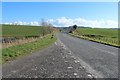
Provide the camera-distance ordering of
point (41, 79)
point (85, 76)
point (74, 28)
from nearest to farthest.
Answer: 1. point (41, 79)
2. point (85, 76)
3. point (74, 28)

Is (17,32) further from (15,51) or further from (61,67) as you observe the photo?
(61,67)

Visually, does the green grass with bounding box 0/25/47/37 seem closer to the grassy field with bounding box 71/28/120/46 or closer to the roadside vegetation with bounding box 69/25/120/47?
the roadside vegetation with bounding box 69/25/120/47

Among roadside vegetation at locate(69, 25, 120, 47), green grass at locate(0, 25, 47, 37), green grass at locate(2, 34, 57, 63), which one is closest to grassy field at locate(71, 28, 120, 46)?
roadside vegetation at locate(69, 25, 120, 47)

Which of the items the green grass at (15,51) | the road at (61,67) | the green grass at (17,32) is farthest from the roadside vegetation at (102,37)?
the green grass at (17,32)

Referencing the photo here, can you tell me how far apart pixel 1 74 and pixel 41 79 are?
1.93m

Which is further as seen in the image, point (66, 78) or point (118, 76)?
point (118, 76)

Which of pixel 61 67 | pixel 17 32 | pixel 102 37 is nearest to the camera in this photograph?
pixel 61 67

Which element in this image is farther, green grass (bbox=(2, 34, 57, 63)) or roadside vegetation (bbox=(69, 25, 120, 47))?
roadside vegetation (bbox=(69, 25, 120, 47))

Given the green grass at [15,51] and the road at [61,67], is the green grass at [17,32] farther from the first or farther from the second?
the road at [61,67]

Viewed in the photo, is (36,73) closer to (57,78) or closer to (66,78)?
(57,78)

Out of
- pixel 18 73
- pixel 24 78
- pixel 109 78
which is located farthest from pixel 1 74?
pixel 109 78

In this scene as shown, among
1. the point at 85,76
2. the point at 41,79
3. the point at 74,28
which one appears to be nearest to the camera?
the point at 41,79

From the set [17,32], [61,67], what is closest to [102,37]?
[61,67]

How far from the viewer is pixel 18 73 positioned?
5.14m
